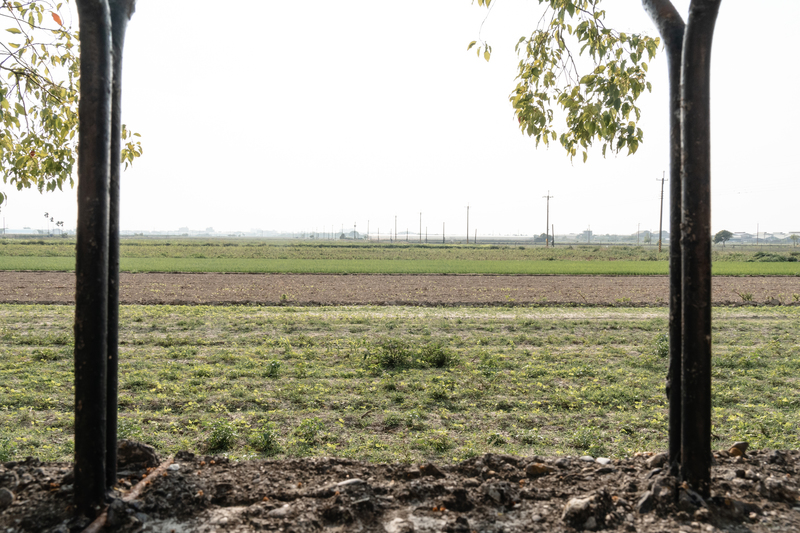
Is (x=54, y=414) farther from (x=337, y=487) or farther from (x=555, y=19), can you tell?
(x=555, y=19)

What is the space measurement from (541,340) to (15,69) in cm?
1152

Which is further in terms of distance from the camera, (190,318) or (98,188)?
(190,318)

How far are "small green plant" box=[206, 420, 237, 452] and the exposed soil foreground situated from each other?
1584 cm

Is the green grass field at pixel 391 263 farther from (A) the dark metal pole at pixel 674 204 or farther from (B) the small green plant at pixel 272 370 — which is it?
(A) the dark metal pole at pixel 674 204

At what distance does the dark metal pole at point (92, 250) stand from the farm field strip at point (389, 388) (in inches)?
94.6

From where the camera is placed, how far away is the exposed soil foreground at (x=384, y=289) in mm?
23031

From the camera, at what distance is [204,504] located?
3.82 m

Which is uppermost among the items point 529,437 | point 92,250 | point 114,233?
point 114,233

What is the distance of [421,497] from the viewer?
396 centimetres

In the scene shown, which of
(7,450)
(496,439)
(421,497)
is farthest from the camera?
(496,439)

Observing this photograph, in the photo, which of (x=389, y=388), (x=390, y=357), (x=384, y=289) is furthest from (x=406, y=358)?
(x=384, y=289)

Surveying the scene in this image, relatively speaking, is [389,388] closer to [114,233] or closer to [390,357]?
[390,357]

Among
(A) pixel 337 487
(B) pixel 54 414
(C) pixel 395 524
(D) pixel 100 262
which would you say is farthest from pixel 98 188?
(B) pixel 54 414

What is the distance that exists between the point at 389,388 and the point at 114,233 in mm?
5840
